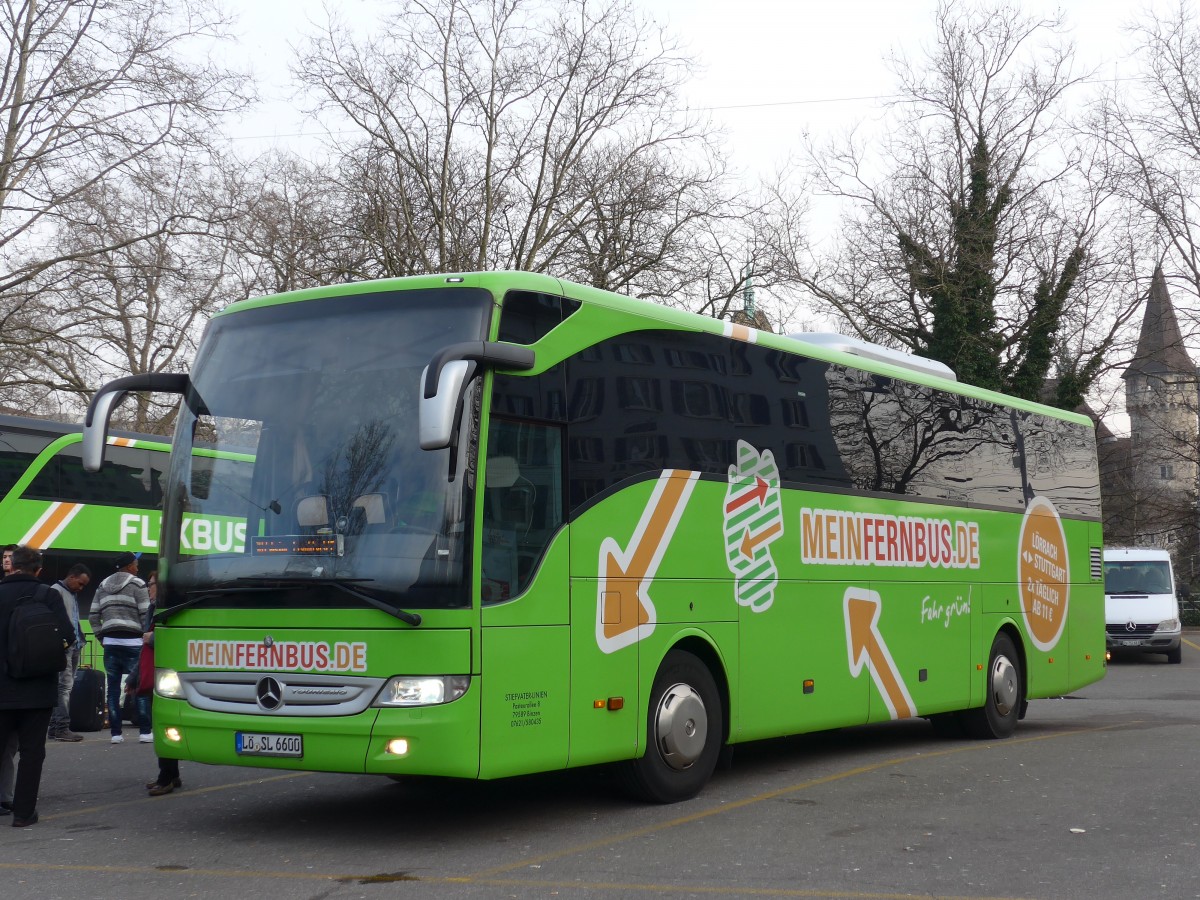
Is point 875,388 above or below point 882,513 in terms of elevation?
above

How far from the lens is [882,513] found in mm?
12484

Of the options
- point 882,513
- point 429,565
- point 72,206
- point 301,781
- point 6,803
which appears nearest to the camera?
point 429,565

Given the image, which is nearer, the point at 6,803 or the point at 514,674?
the point at 514,674

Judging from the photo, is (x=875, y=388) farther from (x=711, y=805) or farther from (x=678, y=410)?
(x=711, y=805)

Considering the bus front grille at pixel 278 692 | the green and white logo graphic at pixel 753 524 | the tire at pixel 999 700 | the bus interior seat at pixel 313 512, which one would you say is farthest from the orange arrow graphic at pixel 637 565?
the tire at pixel 999 700

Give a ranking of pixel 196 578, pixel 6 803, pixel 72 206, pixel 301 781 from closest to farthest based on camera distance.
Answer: pixel 196 578 → pixel 6 803 → pixel 301 781 → pixel 72 206

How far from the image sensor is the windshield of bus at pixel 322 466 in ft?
25.9

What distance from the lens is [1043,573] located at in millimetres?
15367

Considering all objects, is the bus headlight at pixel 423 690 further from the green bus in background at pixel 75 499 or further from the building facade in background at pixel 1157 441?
the building facade in background at pixel 1157 441

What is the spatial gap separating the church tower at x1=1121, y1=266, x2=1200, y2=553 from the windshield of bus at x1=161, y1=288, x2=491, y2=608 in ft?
115

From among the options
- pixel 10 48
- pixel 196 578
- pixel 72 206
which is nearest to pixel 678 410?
pixel 196 578

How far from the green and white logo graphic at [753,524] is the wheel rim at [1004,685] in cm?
445

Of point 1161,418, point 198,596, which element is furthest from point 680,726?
point 1161,418

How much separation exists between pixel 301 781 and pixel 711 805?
3.60m
